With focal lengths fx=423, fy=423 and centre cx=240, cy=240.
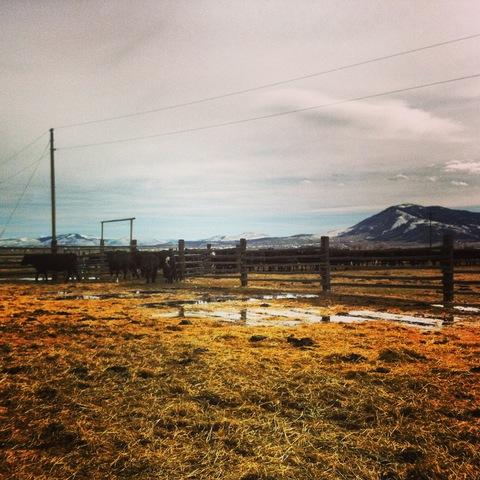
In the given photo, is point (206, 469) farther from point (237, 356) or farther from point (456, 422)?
point (237, 356)

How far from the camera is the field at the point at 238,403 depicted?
296cm

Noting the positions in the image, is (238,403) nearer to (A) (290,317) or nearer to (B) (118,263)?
(A) (290,317)

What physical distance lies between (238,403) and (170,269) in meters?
17.3

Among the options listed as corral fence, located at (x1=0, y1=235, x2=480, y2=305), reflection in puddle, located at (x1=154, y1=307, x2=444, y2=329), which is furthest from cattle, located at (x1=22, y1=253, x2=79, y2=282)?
reflection in puddle, located at (x1=154, y1=307, x2=444, y2=329)

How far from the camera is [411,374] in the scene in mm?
4832

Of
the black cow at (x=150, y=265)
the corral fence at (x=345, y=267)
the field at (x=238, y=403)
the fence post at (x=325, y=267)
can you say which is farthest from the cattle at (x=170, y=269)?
the field at (x=238, y=403)

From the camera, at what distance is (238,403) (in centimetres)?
405

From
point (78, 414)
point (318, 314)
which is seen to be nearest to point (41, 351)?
point (78, 414)

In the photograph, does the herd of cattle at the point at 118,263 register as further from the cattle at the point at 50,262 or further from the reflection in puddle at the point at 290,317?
the reflection in puddle at the point at 290,317

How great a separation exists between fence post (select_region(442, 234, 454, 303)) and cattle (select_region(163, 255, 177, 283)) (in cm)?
1259

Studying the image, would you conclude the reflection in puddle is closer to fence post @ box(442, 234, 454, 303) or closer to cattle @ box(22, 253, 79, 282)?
fence post @ box(442, 234, 454, 303)

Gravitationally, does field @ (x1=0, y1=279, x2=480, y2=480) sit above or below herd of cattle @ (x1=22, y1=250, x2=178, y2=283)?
below

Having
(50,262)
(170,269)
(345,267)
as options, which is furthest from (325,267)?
(50,262)

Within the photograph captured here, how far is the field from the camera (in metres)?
2.96
